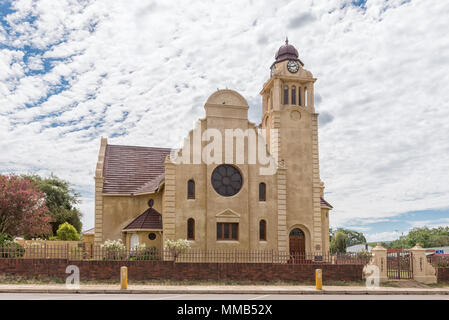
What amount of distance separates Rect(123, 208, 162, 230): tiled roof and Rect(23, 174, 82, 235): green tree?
29606 millimetres

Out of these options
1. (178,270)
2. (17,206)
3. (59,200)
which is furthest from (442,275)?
(59,200)

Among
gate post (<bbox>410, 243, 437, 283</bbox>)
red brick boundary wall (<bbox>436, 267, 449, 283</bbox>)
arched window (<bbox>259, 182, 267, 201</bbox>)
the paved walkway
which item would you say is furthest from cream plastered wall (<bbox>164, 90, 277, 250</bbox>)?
red brick boundary wall (<bbox>436, 267, 449, 283</bbox>)

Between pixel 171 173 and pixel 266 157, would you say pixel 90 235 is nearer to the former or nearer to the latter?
pixel 171 173

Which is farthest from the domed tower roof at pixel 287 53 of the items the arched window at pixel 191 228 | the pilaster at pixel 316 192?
the arched window at pixel 191 228

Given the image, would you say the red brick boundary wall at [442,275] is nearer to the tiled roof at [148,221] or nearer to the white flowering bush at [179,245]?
A: the white flowering bush at [179,245]

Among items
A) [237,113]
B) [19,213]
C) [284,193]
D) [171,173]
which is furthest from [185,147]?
[19,213]

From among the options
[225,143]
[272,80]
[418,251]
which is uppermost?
[272,80]

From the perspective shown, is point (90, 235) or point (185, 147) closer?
point (185, 147)

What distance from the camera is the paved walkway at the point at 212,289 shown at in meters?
19.9

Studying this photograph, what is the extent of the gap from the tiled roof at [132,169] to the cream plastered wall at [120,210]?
582 mm

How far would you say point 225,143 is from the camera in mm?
31078

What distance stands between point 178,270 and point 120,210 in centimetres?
1120

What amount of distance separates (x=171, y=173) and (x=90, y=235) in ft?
53.9

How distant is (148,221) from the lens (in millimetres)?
30938
